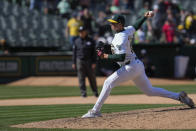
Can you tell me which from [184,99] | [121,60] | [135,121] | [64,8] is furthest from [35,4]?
[135,121]

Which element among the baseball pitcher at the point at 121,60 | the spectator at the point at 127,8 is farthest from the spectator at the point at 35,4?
the baseball pitcher at the point at 121,60

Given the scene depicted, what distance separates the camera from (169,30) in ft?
70.2

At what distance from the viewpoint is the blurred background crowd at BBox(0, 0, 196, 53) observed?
71.1 ft

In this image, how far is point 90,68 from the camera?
13.4m

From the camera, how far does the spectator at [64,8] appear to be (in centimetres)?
2213

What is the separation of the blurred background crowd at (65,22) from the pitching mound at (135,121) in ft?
42.2

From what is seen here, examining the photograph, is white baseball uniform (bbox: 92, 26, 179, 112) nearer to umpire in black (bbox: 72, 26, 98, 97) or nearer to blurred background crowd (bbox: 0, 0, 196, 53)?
umpire in black (bbox: 72, 26, 98, 97)

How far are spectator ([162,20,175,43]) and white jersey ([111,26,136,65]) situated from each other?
13.3 meters

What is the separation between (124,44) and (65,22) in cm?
1532

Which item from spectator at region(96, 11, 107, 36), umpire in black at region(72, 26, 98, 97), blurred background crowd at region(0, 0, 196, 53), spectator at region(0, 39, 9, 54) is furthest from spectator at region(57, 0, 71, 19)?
umpire in black at region(72, 26, 98, 97)

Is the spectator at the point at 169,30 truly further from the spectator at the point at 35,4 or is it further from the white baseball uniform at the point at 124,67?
the white baseball uniform at the point at 124,67

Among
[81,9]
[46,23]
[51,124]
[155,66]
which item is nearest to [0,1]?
[46,23]

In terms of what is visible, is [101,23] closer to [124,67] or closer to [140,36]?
[140,36]

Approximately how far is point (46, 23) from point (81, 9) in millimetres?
1879
